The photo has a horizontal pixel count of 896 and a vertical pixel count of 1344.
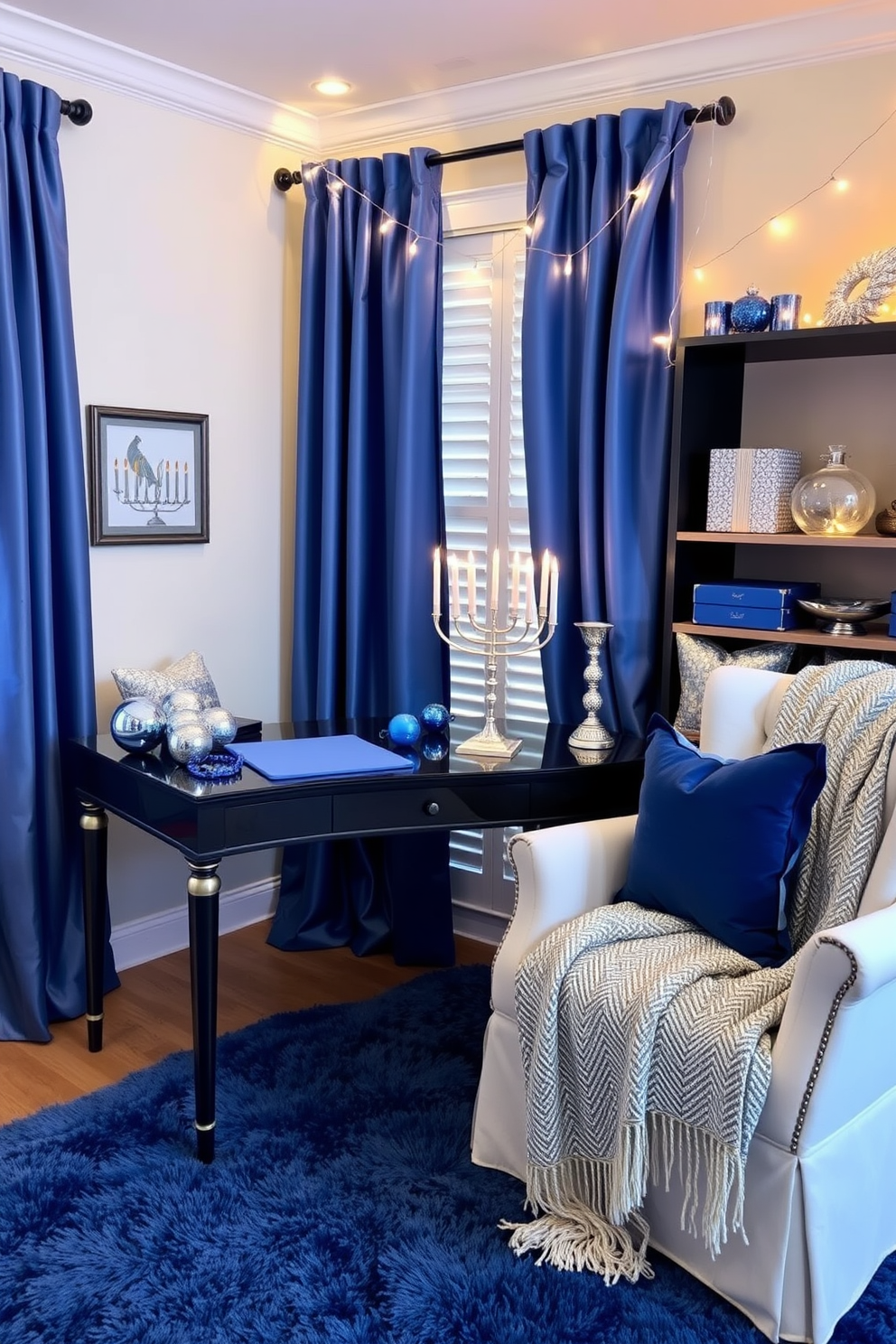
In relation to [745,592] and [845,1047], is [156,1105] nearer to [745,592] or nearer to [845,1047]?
[845,1047]

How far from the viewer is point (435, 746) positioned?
2.84 metres

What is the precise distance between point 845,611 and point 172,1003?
77.3 inches

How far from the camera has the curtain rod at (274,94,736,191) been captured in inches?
108

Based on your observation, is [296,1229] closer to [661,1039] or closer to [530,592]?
[661,1039]

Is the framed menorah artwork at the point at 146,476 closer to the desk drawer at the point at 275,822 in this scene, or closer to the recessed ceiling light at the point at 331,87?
the recessed ceiling light at the point at 331,87

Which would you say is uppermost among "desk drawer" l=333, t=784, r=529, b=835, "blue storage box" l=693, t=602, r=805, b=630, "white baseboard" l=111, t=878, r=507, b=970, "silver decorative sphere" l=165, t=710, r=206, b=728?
"blue storage box" l=693, t=602, r=805, b=630

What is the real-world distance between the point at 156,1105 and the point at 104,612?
1290 millimetres

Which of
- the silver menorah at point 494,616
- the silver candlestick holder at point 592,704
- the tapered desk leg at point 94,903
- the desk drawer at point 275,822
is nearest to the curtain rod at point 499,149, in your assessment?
the silver menorah at point 494,616

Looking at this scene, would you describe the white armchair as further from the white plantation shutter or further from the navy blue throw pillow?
the white plantation shutter

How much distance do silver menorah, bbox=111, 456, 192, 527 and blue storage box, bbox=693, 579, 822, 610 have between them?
1456 mm

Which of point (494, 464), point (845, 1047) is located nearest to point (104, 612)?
point (494, 464)

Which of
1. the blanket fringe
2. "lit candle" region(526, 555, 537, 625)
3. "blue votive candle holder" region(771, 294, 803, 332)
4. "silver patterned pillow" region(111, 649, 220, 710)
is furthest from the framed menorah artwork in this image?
the blanket fringe

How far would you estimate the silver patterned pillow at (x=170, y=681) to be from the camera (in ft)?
9.61

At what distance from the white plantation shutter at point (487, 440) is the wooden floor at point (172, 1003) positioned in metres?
0.50
